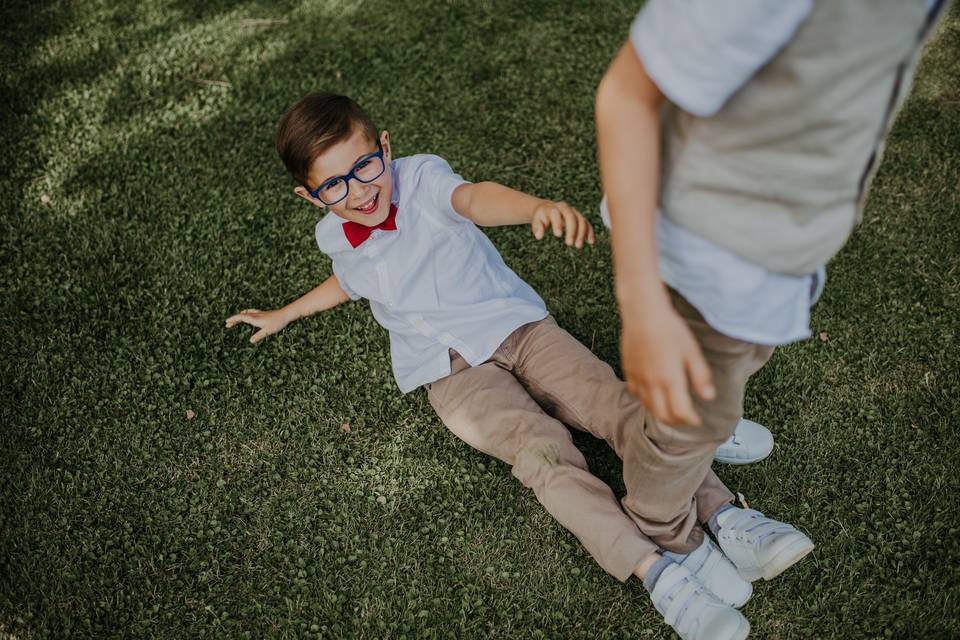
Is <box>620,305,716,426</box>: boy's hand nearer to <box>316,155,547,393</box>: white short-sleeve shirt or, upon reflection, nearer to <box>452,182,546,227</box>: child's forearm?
<box>452,182,546,227</box>: child's forearm

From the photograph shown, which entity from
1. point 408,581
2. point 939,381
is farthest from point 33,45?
point 939,381

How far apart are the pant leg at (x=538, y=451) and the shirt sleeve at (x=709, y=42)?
→ 4.75 ft

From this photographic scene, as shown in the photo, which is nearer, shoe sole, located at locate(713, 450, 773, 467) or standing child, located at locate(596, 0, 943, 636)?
standing child, located at locate(596, 0, 943, 636)

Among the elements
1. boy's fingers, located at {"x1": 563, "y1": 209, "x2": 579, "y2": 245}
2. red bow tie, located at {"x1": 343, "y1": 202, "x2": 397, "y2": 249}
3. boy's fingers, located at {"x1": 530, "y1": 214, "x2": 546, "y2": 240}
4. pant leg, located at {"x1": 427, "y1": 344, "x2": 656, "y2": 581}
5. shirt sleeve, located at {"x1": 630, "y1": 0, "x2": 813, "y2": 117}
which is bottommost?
pant leg, located at {"x1": 427, "y1": 344, "x2": 656, "y2": 581}

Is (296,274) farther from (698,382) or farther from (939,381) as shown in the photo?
(939,381)

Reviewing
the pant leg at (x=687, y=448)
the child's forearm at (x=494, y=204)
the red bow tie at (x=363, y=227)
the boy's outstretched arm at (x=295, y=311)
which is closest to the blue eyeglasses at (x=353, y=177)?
the red bow tie at (x=363, y=227)

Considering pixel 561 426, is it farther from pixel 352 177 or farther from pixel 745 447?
pixel 352 177

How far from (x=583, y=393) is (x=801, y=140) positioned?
55.2 inches

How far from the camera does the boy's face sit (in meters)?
2.38

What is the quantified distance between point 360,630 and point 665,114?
1879 millimetres

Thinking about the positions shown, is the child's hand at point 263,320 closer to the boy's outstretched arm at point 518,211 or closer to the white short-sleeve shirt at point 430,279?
the white short-sleeve shirt at point 430,279

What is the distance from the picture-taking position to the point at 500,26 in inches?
171

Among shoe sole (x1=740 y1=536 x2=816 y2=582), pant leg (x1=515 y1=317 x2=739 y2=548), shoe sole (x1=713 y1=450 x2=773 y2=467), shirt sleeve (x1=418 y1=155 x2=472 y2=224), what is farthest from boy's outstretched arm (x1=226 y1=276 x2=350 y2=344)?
shoe sole (x1=740 y1=536 x2=816 y2=582)

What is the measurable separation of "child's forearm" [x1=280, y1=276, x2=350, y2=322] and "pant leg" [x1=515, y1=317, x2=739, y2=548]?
85cm
